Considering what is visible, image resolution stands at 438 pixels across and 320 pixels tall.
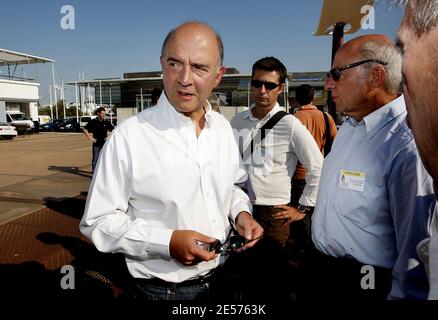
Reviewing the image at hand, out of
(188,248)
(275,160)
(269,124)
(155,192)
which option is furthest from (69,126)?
(188,248)

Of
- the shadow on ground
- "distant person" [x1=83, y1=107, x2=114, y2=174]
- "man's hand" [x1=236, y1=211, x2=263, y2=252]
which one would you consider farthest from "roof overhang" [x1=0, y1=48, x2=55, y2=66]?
"man's hand" [x1=236, y1=211, x2=263, y2=252]

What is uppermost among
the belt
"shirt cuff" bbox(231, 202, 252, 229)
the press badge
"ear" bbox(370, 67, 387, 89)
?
"ear" bbox(370, 67, 387, 89)

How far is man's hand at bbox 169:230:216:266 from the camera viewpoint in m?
1.38

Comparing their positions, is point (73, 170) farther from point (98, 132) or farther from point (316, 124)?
point (316, 124)

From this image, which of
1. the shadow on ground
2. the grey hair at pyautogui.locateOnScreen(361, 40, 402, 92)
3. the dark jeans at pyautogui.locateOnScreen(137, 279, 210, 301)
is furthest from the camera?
the shadow on ground

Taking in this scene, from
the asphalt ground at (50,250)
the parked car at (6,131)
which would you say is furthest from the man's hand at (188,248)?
the parked car at (6,131)

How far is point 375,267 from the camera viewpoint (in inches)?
69.1

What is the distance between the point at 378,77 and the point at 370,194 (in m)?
0.80

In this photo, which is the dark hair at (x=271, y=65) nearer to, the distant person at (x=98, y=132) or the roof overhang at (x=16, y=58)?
the distant person at (x=98, y=132)

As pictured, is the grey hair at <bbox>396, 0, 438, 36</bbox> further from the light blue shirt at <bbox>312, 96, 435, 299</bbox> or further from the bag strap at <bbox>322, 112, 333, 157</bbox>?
the bag strap at <bbox>322, 112, 333, 157</bbox>

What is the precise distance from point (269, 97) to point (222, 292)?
6.62 ft

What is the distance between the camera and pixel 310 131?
4141 millimetres
